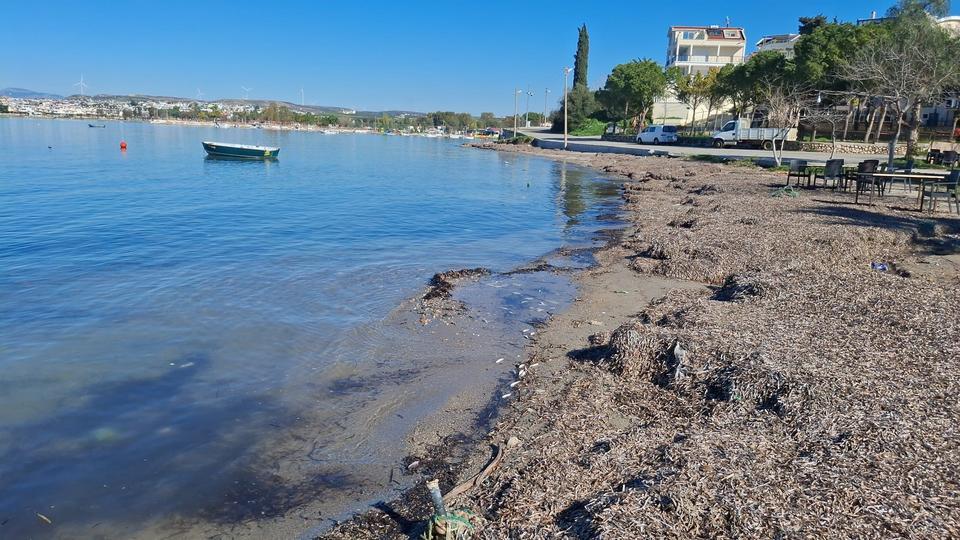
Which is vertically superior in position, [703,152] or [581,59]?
[581,59]

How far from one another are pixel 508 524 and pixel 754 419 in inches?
118

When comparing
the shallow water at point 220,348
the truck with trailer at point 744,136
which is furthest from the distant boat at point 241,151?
the truck with trailer at point 744,136

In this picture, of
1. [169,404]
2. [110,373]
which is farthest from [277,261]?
[169,404]

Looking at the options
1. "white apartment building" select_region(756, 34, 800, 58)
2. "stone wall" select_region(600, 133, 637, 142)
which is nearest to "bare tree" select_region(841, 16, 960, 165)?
"stone wall" select_region(600, 133, 637, 142)

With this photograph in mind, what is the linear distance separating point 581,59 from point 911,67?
→ 8934cm

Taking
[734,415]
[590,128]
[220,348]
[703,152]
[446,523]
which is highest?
[590,128]

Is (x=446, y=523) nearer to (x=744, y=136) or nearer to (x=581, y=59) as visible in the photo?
(x=744, y=136)

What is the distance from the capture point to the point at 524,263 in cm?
1684

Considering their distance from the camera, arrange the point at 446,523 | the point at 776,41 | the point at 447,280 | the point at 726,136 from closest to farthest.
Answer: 1. the point at 446,523
2. the point at 447,280
3. the point at 726,136
4. the point at 776,41

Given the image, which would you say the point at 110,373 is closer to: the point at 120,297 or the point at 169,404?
the point at 169,404

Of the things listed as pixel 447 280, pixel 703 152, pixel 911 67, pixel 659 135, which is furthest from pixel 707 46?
pixel 447 280

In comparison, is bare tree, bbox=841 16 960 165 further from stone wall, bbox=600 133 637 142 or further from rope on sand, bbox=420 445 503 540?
stone wall, bbox=600 133 637 142

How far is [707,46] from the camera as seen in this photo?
349 feet

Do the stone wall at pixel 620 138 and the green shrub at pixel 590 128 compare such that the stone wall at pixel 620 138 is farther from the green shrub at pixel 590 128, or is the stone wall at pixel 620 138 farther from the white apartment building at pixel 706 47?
the white apartment building at pixel 706 47
